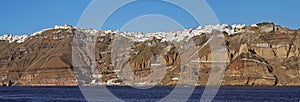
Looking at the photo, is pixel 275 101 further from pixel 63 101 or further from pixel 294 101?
pixel 63 101

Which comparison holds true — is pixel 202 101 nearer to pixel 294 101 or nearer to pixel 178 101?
pixel 178 101

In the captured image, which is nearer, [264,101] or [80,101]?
[80,101]

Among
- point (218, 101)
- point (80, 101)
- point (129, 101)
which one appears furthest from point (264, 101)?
point (80, 101)

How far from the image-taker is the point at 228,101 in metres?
95.9

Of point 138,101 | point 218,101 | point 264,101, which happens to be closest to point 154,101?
point 138,101

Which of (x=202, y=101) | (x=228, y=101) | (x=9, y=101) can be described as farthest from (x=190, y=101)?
(x=9, y=101)

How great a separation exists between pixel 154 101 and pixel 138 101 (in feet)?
8.73

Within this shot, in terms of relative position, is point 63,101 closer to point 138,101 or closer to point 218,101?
point 138,101

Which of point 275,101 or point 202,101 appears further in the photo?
point 275,101

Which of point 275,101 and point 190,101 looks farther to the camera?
point 275,101

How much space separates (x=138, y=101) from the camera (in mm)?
92250

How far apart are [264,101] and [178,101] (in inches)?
716

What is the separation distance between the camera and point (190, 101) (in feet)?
299

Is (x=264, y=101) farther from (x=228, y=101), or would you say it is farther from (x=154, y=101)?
(x=154, y=101)
